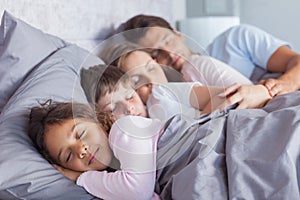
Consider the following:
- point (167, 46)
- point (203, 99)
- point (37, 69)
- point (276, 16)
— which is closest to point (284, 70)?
point (167, 46)

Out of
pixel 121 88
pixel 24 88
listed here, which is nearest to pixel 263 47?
pixel 121 88

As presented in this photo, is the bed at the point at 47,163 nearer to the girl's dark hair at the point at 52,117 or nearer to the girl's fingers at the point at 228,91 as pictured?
the girl's dark hair at the point at 52,117

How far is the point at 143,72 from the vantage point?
1215mm

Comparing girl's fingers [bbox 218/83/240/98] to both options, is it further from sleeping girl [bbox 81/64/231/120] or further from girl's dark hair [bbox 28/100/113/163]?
girl's dark hair [bbox 28/100/113/163]

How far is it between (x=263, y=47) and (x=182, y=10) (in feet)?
4.04

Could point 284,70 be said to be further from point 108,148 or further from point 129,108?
point 108,148

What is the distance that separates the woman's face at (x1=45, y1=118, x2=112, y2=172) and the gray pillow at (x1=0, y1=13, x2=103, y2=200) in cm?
3

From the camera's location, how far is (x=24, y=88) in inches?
44.1

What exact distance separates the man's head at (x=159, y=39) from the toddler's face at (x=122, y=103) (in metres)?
0.27

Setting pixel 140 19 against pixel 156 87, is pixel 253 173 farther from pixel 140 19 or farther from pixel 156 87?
pixel 140 19

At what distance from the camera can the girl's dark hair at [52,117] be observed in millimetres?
Answer: 946

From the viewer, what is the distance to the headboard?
4.65ft

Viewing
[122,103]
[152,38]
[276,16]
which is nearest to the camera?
[122,103]

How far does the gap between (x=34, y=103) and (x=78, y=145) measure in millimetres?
217
